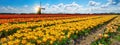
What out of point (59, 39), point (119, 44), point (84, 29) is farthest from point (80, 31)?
point (59, 39)

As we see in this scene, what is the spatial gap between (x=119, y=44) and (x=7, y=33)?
6597 mm

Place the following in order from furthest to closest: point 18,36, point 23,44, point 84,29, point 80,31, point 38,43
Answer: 1. point 84,29
2. point 80,31
3. point 18,36
4. point 38,43
5. point 23,44

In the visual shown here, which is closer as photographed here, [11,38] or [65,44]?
[11,38]

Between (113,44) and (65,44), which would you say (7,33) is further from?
(113,44)

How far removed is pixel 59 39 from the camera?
12.2 metres

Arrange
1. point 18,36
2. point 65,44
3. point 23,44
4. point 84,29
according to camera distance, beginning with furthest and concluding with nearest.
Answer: point 84,29 → point 65,44 → point 18,36 → point 23,44

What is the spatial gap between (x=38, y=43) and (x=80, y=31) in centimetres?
687

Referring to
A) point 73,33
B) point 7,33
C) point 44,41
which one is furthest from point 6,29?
point 44,41

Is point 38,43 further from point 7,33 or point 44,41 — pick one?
point 7,33

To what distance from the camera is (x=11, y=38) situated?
454 inches

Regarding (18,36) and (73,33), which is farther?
(73,33)

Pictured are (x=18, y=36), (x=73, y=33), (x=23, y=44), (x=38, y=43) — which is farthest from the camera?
(x=73, y=33)

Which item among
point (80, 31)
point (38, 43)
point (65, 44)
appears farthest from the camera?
point (80, 31)

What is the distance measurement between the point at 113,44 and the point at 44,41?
13.6 ft
